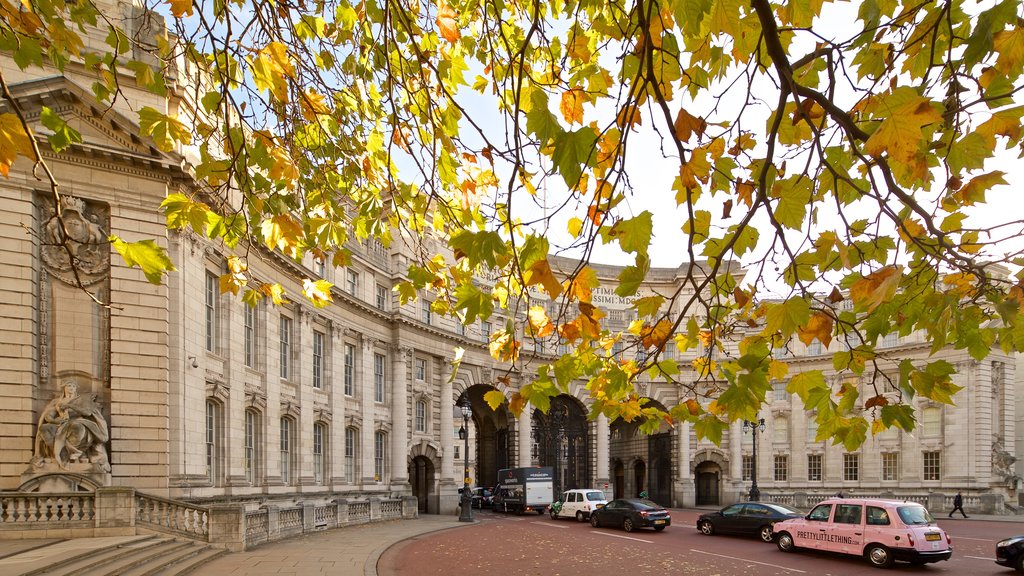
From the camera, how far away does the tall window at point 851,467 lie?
4631 cm

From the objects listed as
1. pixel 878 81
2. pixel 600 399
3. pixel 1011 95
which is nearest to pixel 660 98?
pixel 1011 95

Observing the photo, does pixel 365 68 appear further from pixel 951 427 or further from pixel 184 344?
pixel 951 427

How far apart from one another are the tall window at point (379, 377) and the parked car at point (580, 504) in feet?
34.3

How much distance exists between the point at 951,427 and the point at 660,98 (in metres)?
46.0

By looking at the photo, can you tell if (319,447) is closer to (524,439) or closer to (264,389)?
(264,389)

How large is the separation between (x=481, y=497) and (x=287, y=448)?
19454mm

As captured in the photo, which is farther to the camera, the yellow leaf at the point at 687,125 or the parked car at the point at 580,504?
the parked car at the point at 580,504

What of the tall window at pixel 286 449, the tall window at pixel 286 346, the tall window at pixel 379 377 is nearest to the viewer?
→ the tall window at pixel 286 449

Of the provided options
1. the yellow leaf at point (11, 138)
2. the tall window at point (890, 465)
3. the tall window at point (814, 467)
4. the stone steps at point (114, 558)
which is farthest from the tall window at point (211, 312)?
the tall window at point (890, 465)

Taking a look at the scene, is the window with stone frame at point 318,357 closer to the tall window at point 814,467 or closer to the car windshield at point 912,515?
the car windshield at point 912,515

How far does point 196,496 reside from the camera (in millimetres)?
21344

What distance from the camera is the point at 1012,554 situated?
1622 centimetres

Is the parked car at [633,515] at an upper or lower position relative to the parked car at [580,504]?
upper

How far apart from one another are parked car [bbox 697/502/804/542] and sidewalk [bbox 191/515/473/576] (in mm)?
10680
